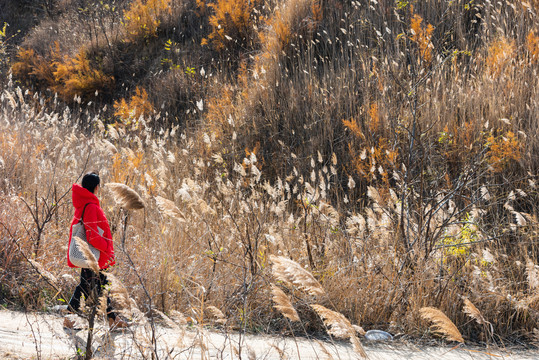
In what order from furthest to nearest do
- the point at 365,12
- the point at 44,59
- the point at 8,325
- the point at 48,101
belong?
the point at 44,59 → the point at 48,101 → the point at 365,12 → the point at 8,325

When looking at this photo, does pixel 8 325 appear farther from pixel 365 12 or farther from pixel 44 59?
pixel 44 59

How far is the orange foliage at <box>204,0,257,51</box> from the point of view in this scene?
10367 millimetres

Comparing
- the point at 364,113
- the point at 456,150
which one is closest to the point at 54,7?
the point at 364,113

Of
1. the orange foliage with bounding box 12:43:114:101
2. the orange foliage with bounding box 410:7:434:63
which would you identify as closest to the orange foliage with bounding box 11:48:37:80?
the orange foliage with bounding box 12:43:114:101

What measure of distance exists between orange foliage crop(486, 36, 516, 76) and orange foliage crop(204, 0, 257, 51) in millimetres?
5156

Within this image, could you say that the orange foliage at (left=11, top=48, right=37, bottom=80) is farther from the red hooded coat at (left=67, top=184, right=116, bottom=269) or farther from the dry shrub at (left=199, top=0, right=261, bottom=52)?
the red hooded coat at (left=67, top=184, right=116, bottom=269)

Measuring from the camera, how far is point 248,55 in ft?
33.0

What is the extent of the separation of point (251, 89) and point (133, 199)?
596 cm

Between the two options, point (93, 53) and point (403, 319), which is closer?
point (403, 319)

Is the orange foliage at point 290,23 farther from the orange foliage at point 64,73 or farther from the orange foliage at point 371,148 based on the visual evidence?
the orange foliage at point 64,73

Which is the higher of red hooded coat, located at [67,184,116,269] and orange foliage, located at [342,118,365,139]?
orange foliage, located at [342,118,365,139]

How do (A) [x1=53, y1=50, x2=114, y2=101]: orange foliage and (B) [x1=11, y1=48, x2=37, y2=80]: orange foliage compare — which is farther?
(B) [x1=11, y1=48, x2=37, y2=80]: orange foliage

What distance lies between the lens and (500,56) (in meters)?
6.36

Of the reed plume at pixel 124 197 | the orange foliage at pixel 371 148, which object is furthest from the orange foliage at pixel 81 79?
the reed plume at pixel 124 197
